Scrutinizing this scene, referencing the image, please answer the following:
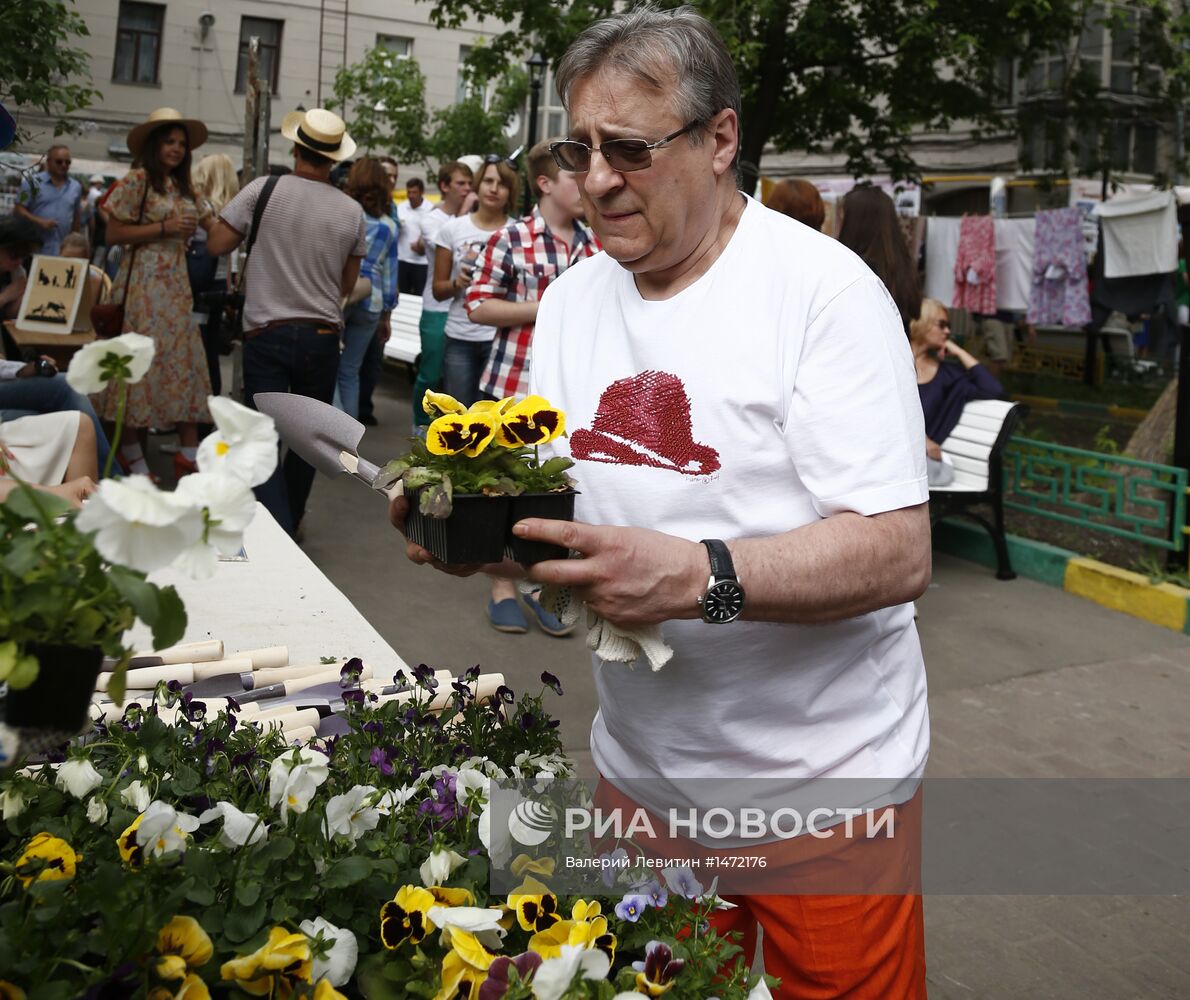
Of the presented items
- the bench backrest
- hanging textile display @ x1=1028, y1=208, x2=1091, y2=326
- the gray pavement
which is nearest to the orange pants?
the gray pavement

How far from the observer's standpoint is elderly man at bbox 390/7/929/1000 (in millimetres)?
1639

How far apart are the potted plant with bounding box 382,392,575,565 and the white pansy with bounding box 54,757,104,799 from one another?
500 millimetres

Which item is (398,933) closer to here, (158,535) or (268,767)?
(268,767)

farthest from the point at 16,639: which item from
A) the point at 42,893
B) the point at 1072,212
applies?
the point at 1072,212

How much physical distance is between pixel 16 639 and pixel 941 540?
24.4 ft

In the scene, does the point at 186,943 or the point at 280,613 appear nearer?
the point at 186,943

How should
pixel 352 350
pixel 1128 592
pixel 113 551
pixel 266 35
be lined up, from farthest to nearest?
1. pixel 266 35
2. pixel 352 350
3. pixel 1128 592
4. pixel 113 551

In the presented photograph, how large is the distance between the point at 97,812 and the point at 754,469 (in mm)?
924

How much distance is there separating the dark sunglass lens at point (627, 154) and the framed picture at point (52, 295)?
5531 millimetres

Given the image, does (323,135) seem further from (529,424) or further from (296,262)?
(529,424)

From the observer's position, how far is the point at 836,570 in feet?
5.22

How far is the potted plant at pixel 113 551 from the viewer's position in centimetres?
81

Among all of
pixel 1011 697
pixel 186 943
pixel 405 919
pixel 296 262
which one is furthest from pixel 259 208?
pixel 186 943

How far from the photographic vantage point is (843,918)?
177 centimetres
